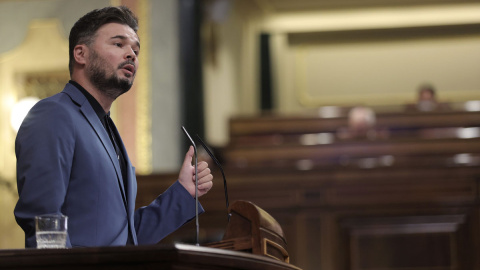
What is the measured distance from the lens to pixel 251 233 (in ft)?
6.30

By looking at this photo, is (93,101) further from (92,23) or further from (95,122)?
(92,23)

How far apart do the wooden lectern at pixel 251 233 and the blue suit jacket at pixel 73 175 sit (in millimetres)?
230

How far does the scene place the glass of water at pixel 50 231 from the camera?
1.68m

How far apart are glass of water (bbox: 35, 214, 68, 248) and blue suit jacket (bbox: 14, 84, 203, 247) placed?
67mm

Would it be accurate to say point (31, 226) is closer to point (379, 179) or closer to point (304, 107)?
point (379, 179)

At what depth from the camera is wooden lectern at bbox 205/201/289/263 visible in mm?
1903

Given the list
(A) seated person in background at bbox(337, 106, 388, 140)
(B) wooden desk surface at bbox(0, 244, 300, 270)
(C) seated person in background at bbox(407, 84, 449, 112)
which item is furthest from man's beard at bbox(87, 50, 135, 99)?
(C) seated person in background at bbox(407, 84, 449, 112)

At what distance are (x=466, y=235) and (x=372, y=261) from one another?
1.86ft

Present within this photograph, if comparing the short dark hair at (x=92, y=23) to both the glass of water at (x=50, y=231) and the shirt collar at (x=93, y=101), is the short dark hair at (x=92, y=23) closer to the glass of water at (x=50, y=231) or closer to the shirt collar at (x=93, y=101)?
the shirt collar at (x=93, y=101)

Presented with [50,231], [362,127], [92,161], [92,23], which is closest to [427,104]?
[362,127]

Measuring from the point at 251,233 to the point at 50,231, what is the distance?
1.53 ft

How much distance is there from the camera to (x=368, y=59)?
12.6 metres

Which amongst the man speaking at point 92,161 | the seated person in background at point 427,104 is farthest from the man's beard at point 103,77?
the seated person in background at point 427,104

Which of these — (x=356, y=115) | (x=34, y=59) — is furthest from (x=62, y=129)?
(x=34, y=59)
